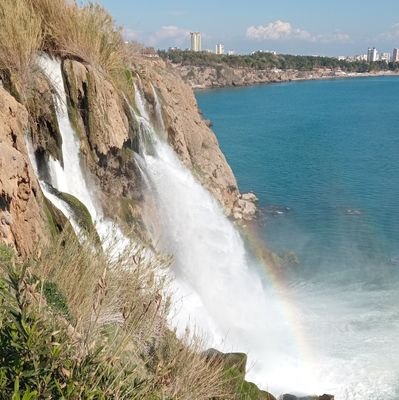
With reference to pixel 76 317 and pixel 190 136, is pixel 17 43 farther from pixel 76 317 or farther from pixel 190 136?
pixel 190 136

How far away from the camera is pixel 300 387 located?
12.2 m

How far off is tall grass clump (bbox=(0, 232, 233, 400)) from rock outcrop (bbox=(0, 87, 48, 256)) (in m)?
0.89

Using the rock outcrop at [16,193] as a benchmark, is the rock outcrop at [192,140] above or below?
below

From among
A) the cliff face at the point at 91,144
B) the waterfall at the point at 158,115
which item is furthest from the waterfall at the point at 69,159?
the waterfall at the point at 158,115

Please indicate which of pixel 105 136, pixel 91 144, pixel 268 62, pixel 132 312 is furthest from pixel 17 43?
pixel 268 62

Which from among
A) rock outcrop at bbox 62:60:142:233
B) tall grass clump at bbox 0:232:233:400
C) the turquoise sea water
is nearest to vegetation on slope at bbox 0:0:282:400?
tall grass clump at bbox 0:232:233:400

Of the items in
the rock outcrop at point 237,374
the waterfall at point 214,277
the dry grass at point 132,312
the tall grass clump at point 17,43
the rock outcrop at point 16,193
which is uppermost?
the tall grass clump at point 17,43

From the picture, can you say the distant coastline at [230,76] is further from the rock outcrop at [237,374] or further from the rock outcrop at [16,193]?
the rock outcrop at [237,374]

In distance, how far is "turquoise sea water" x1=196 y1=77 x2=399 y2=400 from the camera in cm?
1420

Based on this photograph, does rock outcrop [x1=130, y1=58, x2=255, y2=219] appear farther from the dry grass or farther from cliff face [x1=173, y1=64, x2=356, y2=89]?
cliff face [x1=173, y1=64, x2=356, y2=89]

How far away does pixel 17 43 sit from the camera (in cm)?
979

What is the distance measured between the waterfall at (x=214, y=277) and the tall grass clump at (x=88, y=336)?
19.0ft

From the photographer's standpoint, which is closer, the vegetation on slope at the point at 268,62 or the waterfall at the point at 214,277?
the waterfall at the point at 214,277

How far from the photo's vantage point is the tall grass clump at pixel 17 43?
9570 mm
